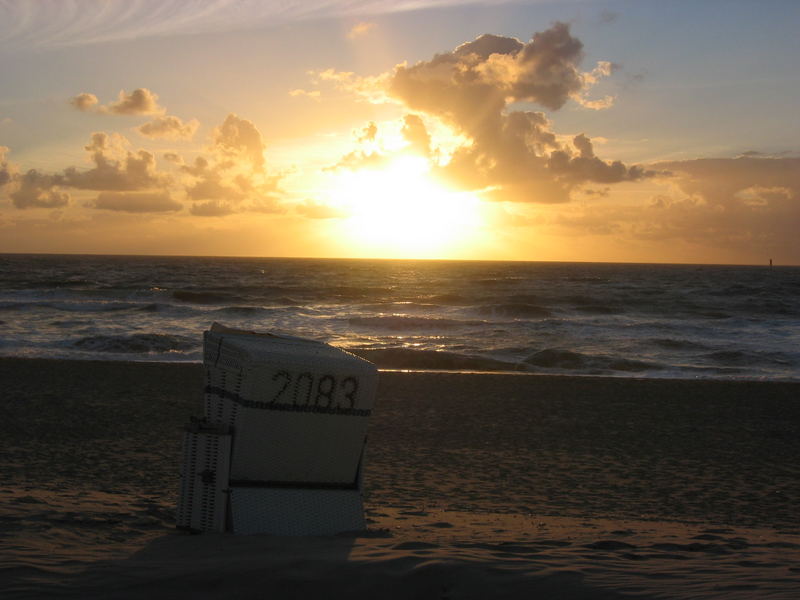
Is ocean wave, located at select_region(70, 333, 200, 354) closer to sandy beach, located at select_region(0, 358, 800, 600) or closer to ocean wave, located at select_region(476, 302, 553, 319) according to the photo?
sandy beach, located at select_region(0, 358, 800, 600)

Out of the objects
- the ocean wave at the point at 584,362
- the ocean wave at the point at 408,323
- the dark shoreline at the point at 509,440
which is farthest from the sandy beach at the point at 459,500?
the ocean wave at the point at 408,323

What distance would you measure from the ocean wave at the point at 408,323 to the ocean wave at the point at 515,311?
194 inches

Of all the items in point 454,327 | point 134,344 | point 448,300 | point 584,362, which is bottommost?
point 134,344

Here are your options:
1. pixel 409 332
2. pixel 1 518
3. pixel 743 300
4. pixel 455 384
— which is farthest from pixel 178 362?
pixel 743 300

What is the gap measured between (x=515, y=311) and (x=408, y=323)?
9.65m

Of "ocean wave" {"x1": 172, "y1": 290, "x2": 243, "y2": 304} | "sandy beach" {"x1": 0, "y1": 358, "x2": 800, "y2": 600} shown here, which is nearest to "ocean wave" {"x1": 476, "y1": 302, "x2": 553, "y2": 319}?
"ocean wave" {"x1": 172, "y1": 290, "x2": 243, "y2": 304}

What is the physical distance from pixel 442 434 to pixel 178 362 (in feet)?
32.9

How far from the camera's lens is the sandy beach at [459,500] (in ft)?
14.0

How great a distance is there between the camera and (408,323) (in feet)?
101

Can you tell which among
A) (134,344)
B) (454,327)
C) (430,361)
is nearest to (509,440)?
(430,361)

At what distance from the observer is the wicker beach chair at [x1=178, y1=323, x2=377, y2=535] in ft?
15.9

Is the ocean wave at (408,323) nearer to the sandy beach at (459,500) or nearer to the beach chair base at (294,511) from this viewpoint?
the sandy beach at (459,500)

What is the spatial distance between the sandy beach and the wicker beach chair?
0.21 metres

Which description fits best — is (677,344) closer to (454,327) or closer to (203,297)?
(454,327)
